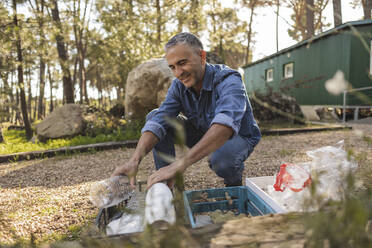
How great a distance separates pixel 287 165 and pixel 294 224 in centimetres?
93

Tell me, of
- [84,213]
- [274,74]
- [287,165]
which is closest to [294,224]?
[287,165]

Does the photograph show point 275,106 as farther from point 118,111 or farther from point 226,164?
point 226,164

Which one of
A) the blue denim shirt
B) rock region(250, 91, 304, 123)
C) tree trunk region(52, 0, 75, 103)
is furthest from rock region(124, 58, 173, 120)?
the blue denim shirt

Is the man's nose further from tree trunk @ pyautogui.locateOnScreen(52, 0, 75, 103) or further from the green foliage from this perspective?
tree trunk @ pyautogui.locateOnScreen(52, 0, 75, 103)

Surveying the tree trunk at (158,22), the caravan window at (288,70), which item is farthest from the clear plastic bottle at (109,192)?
the caravan window at (288,70)

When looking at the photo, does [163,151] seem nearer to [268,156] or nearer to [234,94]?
[234,94]

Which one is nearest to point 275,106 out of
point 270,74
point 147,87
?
point 147,87

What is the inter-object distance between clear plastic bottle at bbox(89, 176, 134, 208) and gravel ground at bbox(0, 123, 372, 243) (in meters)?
0.17

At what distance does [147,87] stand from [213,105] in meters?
4.91

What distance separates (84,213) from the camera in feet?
7.31

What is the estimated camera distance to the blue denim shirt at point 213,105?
5.72 ft

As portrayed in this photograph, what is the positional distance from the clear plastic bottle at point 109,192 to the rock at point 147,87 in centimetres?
481

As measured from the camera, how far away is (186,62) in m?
2.06

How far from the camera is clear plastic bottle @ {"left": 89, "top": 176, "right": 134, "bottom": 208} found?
149 cm
